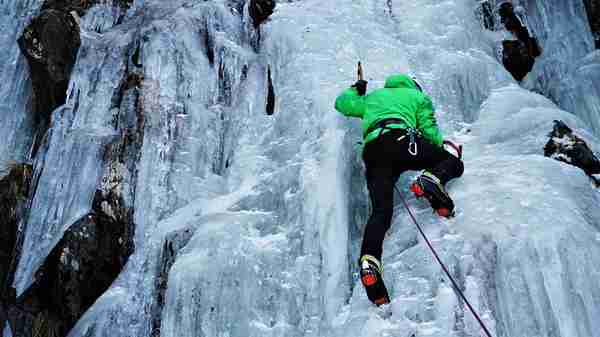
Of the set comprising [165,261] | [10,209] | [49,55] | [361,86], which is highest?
[361,86]

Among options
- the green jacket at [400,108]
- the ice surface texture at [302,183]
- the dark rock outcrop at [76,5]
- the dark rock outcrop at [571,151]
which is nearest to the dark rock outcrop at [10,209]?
the ice surface texture at [302,183]

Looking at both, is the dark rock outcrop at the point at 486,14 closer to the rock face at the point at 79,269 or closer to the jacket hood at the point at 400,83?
the jacket hood at the point at 400,83

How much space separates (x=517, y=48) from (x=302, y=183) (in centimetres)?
382

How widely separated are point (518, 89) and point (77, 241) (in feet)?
15.1

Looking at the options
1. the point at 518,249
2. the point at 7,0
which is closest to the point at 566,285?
the point at 518,249

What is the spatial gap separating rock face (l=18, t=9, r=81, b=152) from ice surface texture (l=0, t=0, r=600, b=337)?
277mm

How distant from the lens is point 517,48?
7246mm

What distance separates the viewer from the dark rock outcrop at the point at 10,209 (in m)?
6.85

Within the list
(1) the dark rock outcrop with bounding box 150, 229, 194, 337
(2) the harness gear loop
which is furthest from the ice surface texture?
(2) the harness gear loop

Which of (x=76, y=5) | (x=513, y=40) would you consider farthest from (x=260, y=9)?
(x=513, y=40)

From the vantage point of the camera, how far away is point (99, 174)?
6137 millimetres

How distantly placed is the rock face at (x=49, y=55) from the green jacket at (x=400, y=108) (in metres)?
4.30

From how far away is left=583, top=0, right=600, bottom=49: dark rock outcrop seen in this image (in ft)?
23.4

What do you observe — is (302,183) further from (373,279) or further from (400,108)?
(373,279)
